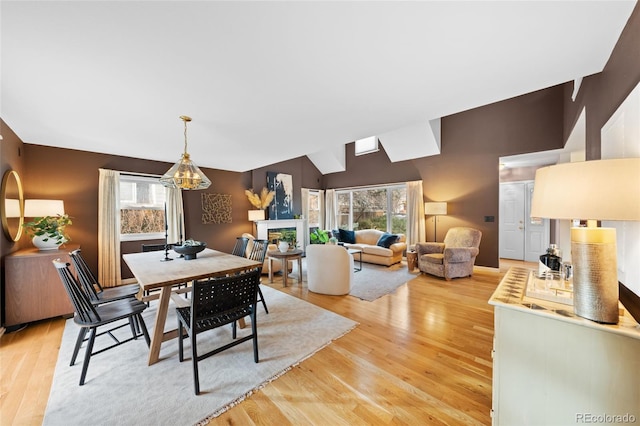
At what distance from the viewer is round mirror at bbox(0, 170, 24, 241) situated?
100 inches

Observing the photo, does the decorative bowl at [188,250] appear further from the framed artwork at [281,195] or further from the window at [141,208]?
the framed artwork at [281,195]

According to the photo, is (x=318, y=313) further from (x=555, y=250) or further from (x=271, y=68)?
(x=271, y=68)

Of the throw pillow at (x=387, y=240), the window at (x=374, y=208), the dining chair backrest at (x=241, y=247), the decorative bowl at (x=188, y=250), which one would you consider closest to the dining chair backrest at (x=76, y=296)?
the decorative bowl at (x=188, y=250)

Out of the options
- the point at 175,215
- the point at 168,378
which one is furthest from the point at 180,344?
the point at 175,215

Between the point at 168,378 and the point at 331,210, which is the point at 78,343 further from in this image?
the point at 331,210

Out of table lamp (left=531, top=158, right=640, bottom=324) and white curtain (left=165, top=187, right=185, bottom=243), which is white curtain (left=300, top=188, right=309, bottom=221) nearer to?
white curtain (left=165, top=187, right=185, bottom=243)

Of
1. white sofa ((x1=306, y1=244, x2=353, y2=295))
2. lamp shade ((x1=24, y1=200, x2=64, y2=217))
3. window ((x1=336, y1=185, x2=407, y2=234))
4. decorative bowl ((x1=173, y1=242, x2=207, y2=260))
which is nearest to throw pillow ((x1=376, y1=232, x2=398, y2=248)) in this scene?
window ((x1=336, y1=185, x2=407, y2=234))

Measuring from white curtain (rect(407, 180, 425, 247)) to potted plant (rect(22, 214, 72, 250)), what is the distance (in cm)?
619

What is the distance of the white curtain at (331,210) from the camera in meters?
7.70

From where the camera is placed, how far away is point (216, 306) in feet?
5.71

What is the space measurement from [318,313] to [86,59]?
3032mm

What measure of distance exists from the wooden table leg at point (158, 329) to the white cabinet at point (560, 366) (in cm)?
237

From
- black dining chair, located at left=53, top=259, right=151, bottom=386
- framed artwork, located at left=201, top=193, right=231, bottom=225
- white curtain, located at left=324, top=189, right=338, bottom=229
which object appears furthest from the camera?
white curtain, located at left=324, top=189, right=338, bottom=229

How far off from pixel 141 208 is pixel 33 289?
6.78 feet
